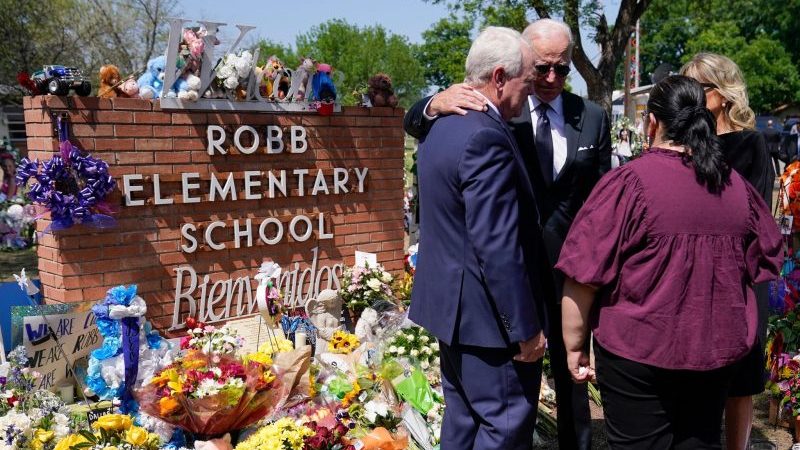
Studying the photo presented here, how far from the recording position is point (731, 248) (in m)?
2.12

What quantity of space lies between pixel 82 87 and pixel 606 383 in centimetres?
312

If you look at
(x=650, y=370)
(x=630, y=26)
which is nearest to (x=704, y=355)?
(x=650, y=370)

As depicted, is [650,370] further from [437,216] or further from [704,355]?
Answer: [437,216]

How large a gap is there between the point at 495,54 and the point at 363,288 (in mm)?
2826

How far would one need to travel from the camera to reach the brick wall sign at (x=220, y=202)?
3.88 m

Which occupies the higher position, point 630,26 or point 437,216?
point 630,26

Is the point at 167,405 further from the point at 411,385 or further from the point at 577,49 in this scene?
the point at 577,49

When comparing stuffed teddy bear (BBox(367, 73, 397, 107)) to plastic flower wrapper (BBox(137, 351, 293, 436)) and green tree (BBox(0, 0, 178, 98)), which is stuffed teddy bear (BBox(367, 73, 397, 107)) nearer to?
plastic flower wrapper (BBox(137, 351, 293, 436))

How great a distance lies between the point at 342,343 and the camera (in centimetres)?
412

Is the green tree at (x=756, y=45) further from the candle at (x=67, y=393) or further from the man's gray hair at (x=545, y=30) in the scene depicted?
the candle at (x=67, y=393)

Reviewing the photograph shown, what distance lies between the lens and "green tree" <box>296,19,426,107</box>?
51.1 meters

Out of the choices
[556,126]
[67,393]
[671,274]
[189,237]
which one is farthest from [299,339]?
[671,274]

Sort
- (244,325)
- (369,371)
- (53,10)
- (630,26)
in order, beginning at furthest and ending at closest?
(53,10)
(630,26)
(244,325)
(369,371)

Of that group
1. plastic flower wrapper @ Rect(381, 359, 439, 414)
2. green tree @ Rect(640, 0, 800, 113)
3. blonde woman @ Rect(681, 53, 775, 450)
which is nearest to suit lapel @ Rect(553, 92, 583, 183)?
blonde woman @ Rect(681, 53, 775, 450)
